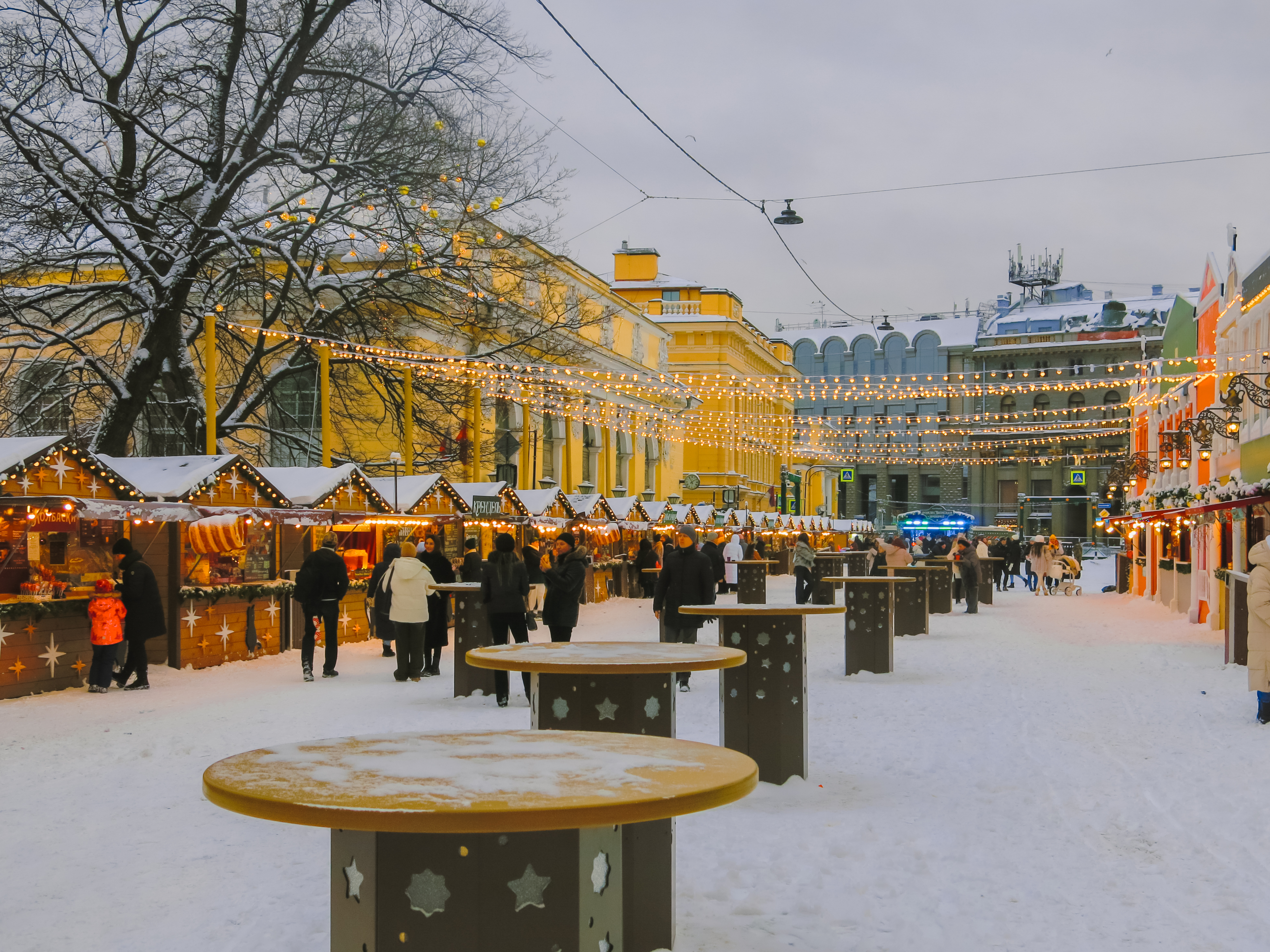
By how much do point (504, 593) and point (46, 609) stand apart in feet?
16.7

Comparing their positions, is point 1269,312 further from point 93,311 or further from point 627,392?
point 627,392

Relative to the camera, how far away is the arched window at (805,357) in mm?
102125

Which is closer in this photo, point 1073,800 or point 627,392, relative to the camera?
point 1073,800

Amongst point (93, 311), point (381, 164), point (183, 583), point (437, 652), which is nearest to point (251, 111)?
point (381, 164)

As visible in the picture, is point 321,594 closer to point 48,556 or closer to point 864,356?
point 48,556

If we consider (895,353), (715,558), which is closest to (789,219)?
(715,558)

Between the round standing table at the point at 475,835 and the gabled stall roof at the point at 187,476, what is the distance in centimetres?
1261

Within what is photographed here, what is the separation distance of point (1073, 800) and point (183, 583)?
1196 centimetres

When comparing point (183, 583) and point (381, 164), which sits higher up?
point (381, 164)

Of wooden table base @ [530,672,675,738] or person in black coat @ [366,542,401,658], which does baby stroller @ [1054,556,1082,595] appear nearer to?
person in black coat @ [366,542,401,658]

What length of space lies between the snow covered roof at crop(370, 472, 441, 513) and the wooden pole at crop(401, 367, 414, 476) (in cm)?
123

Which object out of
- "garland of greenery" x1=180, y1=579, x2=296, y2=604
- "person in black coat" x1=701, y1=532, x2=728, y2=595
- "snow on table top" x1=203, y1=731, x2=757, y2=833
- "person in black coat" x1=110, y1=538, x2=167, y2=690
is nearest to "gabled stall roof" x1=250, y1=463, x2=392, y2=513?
"garland of greenery" x1=180, y1=579, x2=296, y2=604

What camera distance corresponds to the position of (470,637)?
554 inches

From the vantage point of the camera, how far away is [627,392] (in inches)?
2240
